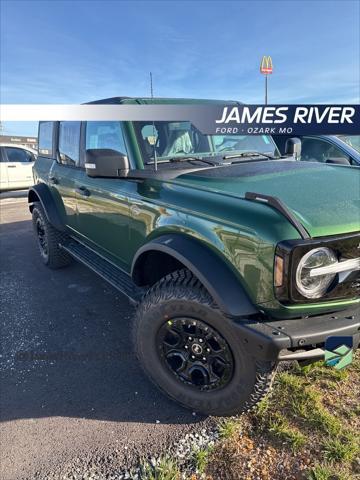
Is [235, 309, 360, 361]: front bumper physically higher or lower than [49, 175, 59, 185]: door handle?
lower

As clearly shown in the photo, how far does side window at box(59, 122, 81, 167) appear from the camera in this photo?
3654mm

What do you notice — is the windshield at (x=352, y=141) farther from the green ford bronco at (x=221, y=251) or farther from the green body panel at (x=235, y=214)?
the green body panel at (x=235, y=214)

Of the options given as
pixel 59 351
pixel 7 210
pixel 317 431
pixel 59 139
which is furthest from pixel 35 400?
pixel 7 210

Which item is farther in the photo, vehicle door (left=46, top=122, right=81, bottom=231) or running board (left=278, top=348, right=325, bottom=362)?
vehicle door (left=46, top=122, right=81, bottom=231)

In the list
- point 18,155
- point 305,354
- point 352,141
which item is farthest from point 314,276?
point 18,155

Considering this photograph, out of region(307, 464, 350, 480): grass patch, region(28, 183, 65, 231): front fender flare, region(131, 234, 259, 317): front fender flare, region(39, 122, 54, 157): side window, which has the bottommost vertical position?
region(307, 464, 350, 480): grass patch

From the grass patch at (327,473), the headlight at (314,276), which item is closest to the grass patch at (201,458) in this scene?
the grass patch at (327,473)

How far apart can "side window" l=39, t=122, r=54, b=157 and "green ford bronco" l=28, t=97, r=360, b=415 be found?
1416 mm

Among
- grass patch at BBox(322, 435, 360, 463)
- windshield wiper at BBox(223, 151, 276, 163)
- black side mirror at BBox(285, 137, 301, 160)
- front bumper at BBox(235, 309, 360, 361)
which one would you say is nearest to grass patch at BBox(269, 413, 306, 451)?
grass patch at BBox(322, 435, 360, 463)

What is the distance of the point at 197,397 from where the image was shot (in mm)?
2199

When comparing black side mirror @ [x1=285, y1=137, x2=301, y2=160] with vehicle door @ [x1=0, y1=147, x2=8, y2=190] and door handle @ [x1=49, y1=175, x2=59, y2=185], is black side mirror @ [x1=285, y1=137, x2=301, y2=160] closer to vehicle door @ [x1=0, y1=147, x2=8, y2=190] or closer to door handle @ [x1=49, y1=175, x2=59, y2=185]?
door handle @ [x1=49, y1=175, x2=59, y2=185]

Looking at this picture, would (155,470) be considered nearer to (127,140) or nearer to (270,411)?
(270,411)

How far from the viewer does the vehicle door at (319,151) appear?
6.11 m

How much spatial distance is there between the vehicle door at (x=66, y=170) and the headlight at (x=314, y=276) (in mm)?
2622
